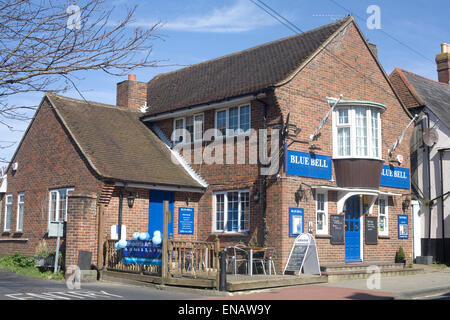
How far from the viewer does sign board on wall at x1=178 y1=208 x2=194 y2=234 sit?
19.0 meters

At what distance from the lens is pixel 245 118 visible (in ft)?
59.1

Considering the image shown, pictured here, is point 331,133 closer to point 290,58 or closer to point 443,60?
point 290,58

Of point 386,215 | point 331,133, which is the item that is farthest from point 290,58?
point 386,215

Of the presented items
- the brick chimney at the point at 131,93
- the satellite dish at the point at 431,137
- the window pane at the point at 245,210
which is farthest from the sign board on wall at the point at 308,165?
the brick chimney at the point at 131,93

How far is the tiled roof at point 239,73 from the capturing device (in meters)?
18.2

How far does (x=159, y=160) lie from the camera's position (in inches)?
773

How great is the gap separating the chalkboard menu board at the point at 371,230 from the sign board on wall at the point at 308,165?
2.49 meters

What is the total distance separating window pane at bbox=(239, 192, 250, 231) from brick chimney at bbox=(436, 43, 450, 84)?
1705cm

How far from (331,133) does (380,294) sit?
6.91 m

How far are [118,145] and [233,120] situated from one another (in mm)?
4270

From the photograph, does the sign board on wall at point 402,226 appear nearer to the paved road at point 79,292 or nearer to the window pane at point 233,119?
the window pane at point 233,119

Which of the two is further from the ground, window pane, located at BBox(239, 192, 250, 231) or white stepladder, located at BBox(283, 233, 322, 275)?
window pane, located at BBox(239, 192, 250, 231)

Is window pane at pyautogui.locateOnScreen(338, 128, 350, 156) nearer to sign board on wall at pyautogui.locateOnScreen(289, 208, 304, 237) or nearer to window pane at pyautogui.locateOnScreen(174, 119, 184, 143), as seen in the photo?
sign board on wall at pyautogui.locateOnScreen(289, 208, 304, 237)

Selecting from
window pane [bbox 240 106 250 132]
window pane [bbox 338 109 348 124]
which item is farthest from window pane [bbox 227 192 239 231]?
window pane [bbox 338 109 348 124]
